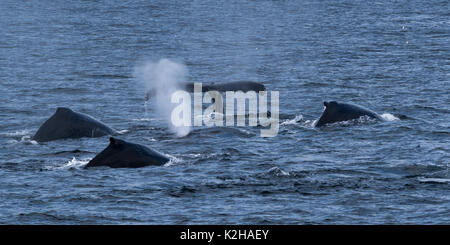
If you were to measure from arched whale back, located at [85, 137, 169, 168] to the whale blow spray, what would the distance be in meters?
6.62

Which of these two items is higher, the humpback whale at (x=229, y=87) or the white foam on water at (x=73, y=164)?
the humpback whale at (x=229, y=87)

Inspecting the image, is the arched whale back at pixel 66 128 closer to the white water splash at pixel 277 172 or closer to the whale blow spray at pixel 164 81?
the whale blow spray at pixel 164 81

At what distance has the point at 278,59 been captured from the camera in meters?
78.1

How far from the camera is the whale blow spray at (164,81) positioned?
49594mm

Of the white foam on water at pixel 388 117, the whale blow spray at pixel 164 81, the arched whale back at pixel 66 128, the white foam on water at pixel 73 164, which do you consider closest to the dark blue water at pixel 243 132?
the white foam on water at pixel 73 164

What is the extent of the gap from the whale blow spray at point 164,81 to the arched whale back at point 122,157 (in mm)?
6618

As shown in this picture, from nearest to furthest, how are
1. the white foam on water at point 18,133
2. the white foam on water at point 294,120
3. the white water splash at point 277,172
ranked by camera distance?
the white water splash at point 277,172, the white foam on water at point 18,133, the white foam on water at point 294,120

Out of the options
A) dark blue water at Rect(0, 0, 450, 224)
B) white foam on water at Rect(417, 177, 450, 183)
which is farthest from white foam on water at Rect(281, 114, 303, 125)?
white foam on water at Rect(417, 177, 450, 183)

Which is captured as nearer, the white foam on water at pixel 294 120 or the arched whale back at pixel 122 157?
the arched whale back at pixel 122 157

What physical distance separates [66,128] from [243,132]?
678 centimetres
